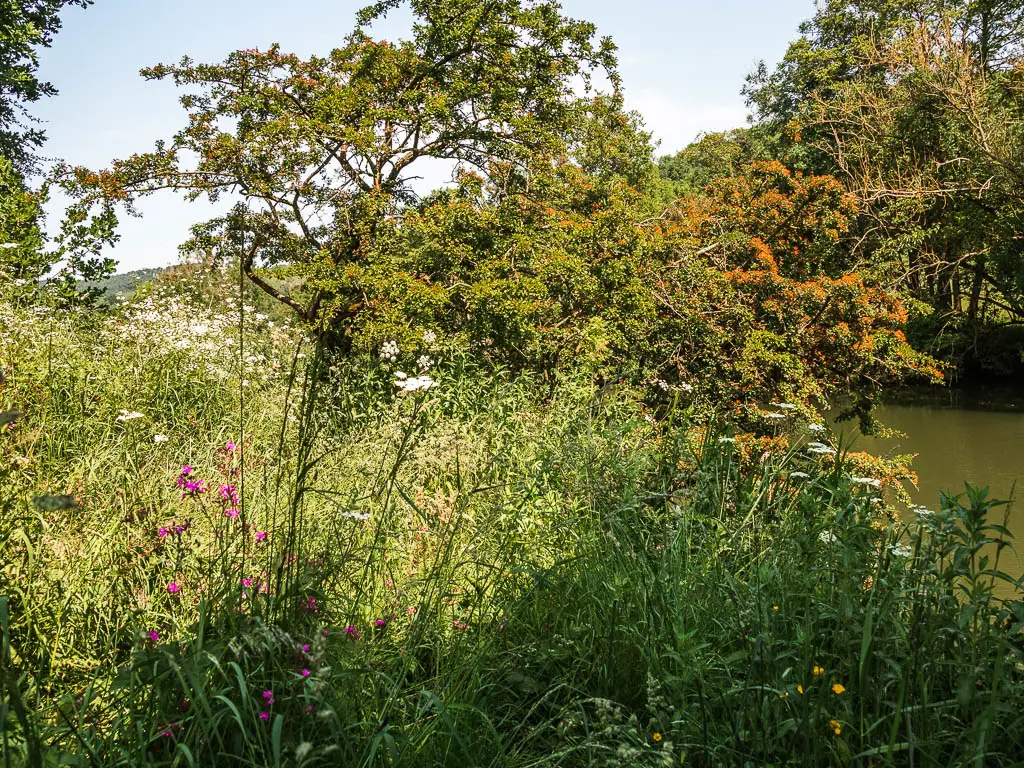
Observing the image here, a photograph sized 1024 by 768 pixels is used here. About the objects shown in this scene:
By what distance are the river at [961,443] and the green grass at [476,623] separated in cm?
576

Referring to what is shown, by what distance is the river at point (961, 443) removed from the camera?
8.90 meters

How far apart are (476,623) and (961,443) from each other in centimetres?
1185

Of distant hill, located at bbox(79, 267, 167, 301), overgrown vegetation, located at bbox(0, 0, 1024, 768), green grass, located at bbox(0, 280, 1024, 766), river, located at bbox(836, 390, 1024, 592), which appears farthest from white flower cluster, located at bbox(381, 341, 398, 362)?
river, located at bbox(836, 390, 1024, 592)

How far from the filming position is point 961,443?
447 inches

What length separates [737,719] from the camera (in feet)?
4.93

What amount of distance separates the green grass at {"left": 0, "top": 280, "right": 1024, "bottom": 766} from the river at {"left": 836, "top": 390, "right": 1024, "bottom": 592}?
5761 mm

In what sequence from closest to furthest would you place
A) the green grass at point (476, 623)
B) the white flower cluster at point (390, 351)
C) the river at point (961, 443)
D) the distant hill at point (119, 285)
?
1. the green grass at point (476, 623)
2. the white flower cluster at point (390, 351)
3. the distant hill at point (119, 285)
4. the river at point (961, 443)

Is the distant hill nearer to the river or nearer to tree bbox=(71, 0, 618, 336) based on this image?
tree bbox=(71, 0, 618, 336)

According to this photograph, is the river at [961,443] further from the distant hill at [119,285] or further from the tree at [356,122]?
the distant hill at [119,285]

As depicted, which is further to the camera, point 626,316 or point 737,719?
point 626,316

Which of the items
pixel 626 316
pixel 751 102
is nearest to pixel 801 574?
pixel 626 316

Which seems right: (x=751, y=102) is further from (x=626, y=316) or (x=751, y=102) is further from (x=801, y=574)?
(x=801, y=574)

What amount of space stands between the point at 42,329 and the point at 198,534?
223 cm

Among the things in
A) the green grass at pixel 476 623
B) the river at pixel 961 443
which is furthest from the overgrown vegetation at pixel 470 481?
the river at pixel 961 443
